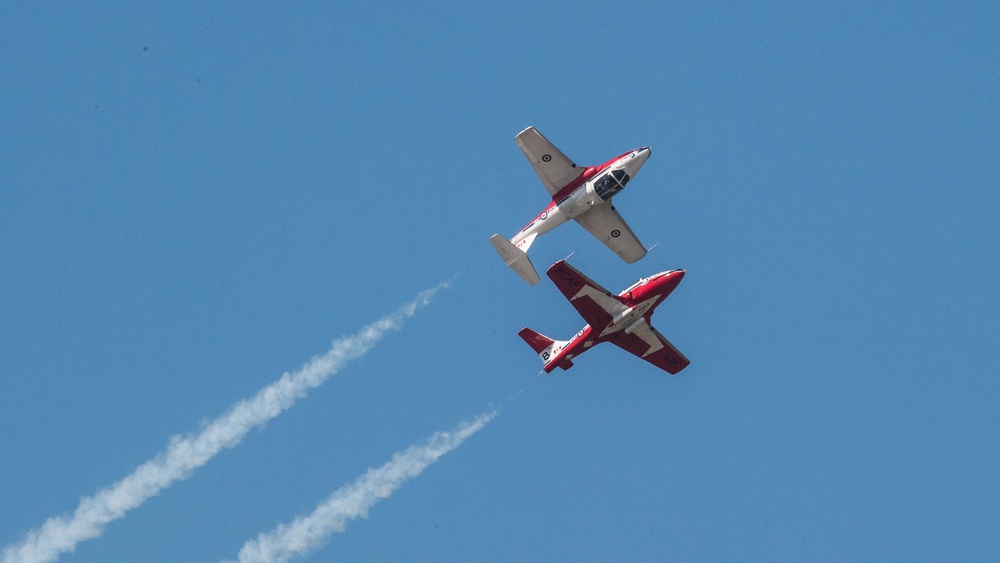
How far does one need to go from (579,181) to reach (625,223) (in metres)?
3.95

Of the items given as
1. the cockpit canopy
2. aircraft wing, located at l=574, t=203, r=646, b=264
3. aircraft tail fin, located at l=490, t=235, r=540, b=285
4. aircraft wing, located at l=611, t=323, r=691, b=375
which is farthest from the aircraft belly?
aircraft wing, located at l=611, t=323, r=691, b=375

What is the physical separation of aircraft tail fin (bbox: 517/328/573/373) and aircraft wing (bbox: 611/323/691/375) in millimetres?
2575

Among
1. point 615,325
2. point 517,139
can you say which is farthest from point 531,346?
point 517,139

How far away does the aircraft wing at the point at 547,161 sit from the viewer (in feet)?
240

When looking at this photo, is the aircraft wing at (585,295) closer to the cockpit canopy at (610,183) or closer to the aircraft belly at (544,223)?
the aircraft belly at (544,223)

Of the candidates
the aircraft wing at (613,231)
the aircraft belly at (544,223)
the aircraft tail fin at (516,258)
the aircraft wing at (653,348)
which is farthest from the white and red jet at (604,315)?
the aircraft belly at (544,223)

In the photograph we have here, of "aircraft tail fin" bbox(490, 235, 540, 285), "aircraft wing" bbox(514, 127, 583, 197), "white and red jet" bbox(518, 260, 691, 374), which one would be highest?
"aircraft wing" bbox(514, 127, 583, 197)

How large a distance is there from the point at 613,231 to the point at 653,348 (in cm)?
606

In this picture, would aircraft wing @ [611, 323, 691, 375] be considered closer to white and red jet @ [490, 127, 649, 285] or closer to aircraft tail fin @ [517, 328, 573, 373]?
aircraft tail fin @ [517, 328, 573, 373]

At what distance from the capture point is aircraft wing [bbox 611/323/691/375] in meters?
75.1

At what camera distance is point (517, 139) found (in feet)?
240

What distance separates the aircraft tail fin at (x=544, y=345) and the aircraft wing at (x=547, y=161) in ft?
22.9

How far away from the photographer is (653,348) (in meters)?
76.1

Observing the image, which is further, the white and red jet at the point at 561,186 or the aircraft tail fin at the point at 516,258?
the white and red jet at the point at 561,186
